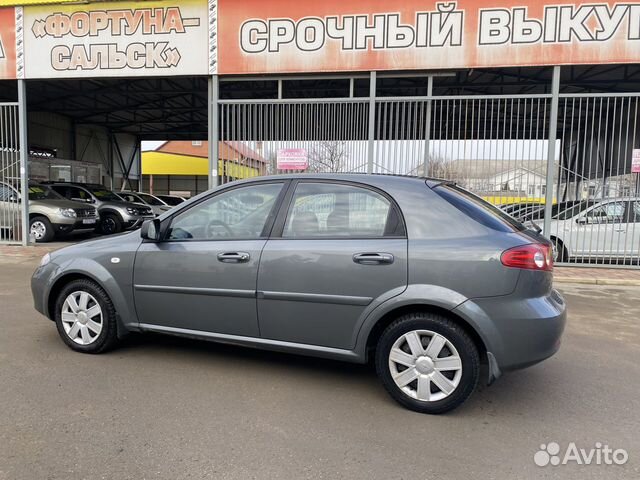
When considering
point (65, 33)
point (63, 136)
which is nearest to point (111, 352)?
point (65, 33)

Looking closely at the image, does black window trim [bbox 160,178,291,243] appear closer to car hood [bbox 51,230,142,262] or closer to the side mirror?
the side mirror

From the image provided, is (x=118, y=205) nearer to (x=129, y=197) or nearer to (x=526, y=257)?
(x=129, y=197)

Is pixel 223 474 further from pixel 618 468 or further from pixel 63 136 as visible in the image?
pixel 63 136

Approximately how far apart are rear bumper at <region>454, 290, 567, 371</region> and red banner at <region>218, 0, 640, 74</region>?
734 centimetres

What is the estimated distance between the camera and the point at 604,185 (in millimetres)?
9516

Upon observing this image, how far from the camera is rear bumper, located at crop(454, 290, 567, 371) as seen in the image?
3037 mm

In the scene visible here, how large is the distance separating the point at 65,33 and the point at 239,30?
3.96m

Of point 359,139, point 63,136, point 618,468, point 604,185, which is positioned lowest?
point 618,468

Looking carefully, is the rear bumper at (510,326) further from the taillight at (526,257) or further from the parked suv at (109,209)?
the parked suv at (109,209)

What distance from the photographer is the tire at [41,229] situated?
39.0ft

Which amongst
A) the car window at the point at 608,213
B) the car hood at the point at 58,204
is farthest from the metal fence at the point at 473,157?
the car hood at the point at 58,204

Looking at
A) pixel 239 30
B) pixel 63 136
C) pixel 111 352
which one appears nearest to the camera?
pixel 111 352

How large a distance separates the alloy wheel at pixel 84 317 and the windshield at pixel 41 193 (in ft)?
31.9

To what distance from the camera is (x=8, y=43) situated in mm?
10750
